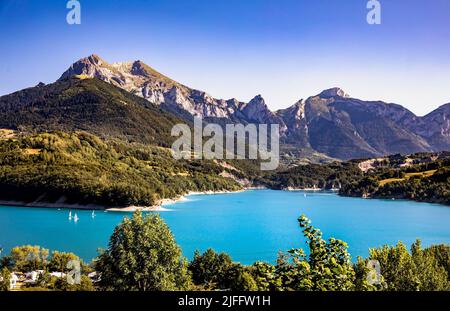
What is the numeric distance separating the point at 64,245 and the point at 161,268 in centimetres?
4942

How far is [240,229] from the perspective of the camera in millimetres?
84938

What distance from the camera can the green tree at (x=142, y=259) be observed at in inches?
784

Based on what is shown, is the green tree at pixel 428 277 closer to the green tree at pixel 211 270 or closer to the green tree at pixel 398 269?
the green tree at pixel 398 269

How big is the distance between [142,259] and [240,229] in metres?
65.5

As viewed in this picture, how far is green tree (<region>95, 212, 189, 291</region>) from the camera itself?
65.3 ft

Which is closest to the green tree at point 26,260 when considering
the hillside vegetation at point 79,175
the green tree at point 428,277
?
the green tree at point 428,277

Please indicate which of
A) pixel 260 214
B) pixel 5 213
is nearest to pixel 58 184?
pixel 5 213

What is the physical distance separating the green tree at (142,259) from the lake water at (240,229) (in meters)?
34.3

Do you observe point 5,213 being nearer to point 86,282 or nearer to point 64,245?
point 64,245

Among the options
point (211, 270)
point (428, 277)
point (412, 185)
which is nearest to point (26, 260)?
point (211, 270)

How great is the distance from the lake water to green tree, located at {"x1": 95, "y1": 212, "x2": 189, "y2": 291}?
34324 mm

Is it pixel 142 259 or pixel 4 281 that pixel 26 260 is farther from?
pixel 142 259
